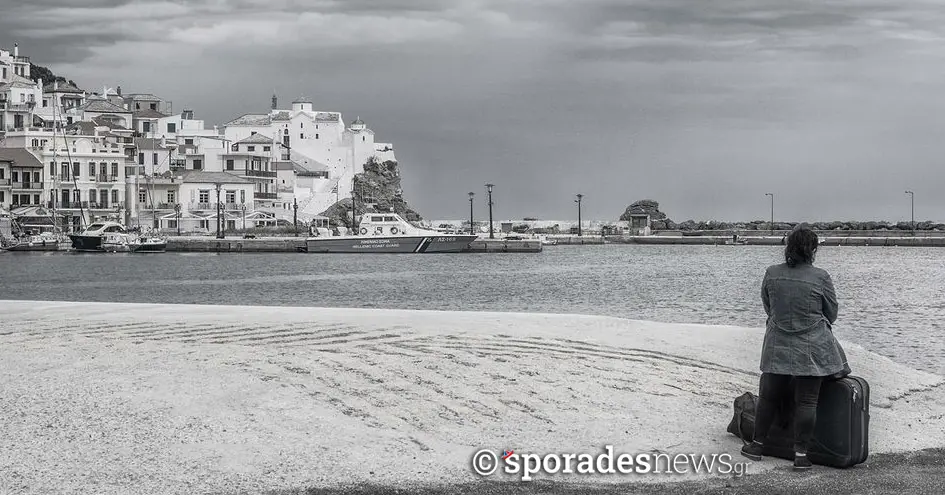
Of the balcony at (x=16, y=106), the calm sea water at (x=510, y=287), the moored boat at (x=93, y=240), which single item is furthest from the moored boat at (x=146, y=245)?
the balcony at (x=16, y=106)

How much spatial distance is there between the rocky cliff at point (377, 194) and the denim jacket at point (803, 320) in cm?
12626

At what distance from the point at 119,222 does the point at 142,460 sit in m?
104

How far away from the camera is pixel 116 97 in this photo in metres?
148

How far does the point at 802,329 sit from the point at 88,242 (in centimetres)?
9470

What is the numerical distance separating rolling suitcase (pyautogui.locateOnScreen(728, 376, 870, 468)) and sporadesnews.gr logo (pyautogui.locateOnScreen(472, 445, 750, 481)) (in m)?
0.38

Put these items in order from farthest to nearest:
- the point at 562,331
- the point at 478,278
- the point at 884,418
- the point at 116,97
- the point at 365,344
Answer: the point at 116,97 → the point at 478,278 → the point at 562,331 → the point at 365,344 → the point at 884,418

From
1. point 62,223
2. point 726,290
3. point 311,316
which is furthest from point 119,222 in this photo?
point 311,316

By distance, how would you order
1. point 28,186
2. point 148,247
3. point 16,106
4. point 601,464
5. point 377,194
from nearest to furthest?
point 601,464
point 148,247
point 28,186
point 16,106
point 377,194

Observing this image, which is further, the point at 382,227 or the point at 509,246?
the point at 509,246

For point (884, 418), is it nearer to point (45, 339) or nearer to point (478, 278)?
point (45, 339)

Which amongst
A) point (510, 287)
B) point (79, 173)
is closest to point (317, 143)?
point (79, 173)

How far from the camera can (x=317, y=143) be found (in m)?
147

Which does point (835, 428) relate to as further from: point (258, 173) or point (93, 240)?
point (258, 173)

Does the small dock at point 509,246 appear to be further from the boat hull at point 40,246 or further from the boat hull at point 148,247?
the boat hull at point 40,246
